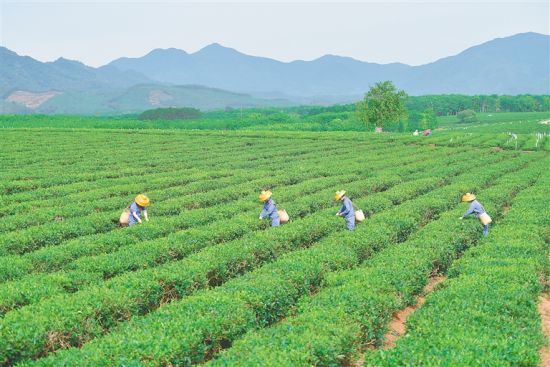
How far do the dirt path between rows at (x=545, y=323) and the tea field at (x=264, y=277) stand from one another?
58cm

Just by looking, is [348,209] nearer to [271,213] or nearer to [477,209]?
[271,213]

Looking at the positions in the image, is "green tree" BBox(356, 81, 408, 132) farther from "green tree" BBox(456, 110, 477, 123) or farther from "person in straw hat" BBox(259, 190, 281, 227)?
"person in straw hat" BBox(259, 190, 281, 227)

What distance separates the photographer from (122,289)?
12.7m

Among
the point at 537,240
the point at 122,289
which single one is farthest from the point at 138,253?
the point at 537,240

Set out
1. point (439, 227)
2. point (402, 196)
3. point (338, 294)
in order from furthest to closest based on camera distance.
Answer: point (402, 196) < point (439, 227) < point (338, 294)

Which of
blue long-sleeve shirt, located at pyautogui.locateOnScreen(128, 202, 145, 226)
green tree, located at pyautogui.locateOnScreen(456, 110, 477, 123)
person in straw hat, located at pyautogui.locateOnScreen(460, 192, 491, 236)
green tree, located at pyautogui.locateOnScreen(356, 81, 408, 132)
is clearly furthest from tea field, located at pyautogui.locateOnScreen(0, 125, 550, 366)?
green tree, located at pyautogui.locateOnScreen(456, 110, 477, 123)

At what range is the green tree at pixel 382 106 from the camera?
95.6 m

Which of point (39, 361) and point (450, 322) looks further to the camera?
point (450, 322)

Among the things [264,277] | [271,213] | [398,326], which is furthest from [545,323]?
[271,213]

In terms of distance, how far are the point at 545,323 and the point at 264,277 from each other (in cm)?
727

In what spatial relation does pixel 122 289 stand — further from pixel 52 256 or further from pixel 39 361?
pixel 52 256

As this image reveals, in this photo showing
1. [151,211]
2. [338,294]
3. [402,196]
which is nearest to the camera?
[338,294]

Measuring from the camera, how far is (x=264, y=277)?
45.0 ft

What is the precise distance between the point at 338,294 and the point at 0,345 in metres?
7.07
